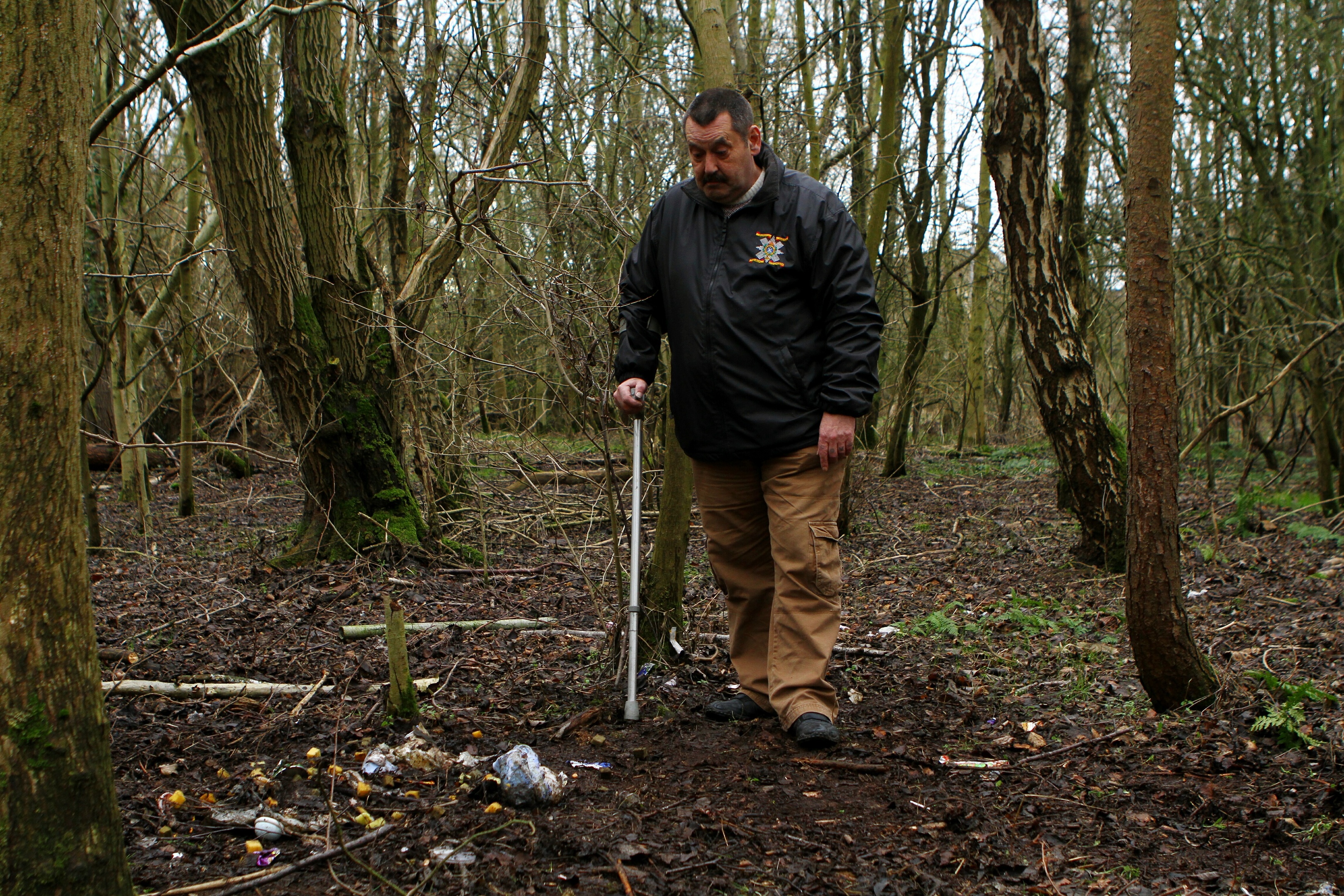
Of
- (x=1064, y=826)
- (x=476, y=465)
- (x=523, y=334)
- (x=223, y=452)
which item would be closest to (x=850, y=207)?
(x=523, y=334)

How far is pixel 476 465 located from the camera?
5.98 metres

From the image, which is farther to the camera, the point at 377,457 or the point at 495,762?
the point at 377,457

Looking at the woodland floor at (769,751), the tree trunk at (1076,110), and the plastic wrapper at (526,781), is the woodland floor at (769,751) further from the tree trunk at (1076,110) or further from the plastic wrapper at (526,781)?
the tree trunk at (1076,110)

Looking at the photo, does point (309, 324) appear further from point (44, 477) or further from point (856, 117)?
point (856, 117)

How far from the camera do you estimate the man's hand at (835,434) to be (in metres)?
3.29

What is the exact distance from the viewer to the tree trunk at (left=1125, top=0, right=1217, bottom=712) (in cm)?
316

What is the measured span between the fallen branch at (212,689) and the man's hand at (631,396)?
1369 mm

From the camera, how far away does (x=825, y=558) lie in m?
3.38

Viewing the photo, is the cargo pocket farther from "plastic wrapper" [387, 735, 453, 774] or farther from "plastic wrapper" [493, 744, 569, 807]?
"plastic wrapper" [387, 735, 453, 774]

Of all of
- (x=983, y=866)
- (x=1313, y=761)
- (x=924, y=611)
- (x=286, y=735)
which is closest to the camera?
(x=983, y=866)

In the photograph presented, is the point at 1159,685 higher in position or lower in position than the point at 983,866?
higher

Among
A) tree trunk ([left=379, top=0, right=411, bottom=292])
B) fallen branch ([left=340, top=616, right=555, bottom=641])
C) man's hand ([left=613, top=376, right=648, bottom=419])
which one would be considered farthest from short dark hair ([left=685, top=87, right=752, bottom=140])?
tree trunk ([left=379, top=0, right=411, bottom=292])

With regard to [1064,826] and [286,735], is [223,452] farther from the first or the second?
[1064,826]

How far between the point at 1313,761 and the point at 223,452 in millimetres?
13821
